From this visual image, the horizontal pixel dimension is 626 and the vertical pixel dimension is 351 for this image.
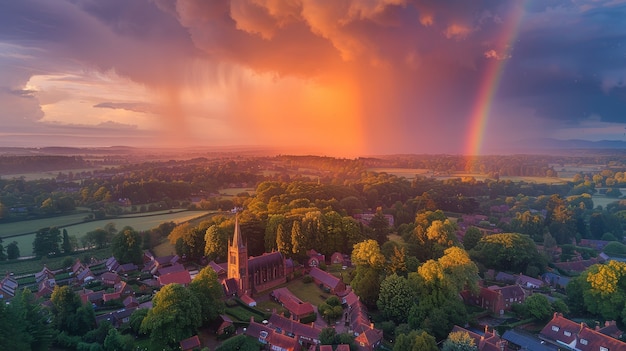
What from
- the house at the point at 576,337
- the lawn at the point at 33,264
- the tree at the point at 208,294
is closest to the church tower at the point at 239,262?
the tree at the point at 208,294

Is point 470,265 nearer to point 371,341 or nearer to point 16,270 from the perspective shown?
point 371,341

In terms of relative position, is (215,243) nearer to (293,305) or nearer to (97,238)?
(293,305)

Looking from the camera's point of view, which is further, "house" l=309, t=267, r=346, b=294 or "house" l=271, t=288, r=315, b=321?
"house" l=309, t=267, r=346, b=294

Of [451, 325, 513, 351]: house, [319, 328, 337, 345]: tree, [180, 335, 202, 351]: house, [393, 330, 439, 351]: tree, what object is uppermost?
[393, 330, 439, 351]: tree

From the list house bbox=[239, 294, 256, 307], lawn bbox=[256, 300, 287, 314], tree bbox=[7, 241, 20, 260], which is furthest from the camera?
tree bbox=[7, 241, 20, 260]

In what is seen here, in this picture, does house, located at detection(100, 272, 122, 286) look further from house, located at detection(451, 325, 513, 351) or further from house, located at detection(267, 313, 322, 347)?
house, located at detection(451, 325, 513, 351)

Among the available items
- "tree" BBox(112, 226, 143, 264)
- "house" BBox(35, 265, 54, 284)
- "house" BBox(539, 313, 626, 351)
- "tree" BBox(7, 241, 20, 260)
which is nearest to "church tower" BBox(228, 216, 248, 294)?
"tree" BBox(112, 226, 143, 264)

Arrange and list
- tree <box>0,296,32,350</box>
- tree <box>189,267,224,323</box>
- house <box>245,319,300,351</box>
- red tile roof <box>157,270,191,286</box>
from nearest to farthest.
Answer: tree <box>0,296,32,350</box>, house <box>245,319,300,351</box>, tree <box>189,267,224,323</box>, red tile roof <box>157,270,191,286</box>
